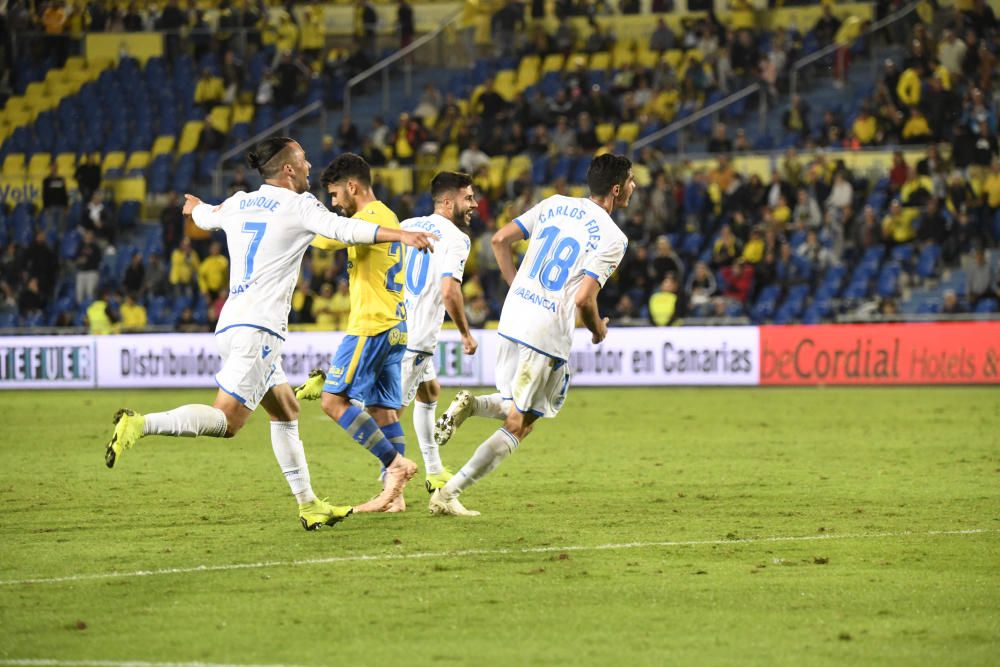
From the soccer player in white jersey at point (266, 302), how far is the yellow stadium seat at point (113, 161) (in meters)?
24.9

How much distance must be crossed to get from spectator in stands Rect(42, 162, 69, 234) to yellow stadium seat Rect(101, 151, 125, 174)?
87.0 inches

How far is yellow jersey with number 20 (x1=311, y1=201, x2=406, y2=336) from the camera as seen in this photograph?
1044cm

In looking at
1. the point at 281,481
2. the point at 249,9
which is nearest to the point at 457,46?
the point at 249,9

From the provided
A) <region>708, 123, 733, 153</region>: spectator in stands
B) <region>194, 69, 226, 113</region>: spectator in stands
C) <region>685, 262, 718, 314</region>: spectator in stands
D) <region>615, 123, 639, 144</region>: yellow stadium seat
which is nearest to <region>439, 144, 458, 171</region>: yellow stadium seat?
<region>615, 123, 639, 144</region>: yellow stadium seat

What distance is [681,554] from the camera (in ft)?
28.3

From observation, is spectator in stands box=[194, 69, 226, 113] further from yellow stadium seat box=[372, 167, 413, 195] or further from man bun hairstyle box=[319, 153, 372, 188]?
man bun hairstyle box=[319, 153, 372, 188]

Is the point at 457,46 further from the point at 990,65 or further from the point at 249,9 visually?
the point at 990,65

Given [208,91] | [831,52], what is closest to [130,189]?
[208,91]

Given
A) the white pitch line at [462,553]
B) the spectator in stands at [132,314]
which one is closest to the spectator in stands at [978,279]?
the spectator in stands at [132,314]

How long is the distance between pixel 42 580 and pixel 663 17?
90.4ft

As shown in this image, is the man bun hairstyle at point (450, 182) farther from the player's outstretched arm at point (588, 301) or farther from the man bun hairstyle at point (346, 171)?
the player's outstretched arm at point (588, 301)

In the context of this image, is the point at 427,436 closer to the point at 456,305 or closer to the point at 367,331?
the point at 456,305

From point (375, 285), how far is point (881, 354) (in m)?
16.2

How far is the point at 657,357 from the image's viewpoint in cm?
2594
